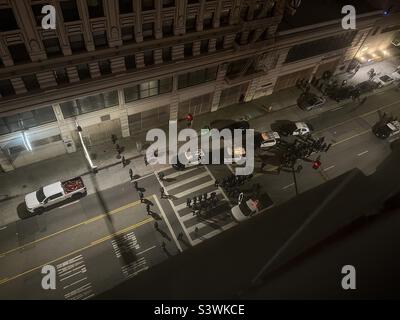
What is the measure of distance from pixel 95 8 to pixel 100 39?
9.16 ft

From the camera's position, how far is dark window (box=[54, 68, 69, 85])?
27.6m

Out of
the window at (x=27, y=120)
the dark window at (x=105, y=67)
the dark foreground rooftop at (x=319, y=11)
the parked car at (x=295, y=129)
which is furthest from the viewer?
the parked car at (x=295, y=129)

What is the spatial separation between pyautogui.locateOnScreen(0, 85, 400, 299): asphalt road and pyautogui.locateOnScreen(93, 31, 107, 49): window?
14269 mm

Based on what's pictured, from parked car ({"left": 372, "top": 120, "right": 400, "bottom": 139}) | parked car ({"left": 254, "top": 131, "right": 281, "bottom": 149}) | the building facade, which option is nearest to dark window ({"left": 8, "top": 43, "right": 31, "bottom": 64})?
the building facade

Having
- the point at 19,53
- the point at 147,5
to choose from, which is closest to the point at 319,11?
the point at 147,5

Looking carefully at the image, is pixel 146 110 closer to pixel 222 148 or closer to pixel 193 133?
pixel 193 133

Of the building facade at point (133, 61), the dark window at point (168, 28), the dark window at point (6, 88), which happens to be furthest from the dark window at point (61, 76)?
the dark window at point (168, 28)

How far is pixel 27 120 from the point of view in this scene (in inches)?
1164

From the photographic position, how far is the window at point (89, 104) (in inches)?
1206

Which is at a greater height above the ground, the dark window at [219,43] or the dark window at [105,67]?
the dark window at [105,67]

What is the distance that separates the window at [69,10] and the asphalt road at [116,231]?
16732mm

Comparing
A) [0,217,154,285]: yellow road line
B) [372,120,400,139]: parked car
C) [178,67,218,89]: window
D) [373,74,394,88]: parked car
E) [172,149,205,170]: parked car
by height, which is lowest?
[372,120,400,139]: parked car

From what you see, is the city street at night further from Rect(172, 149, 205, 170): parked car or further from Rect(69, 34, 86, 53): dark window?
Rect(172, 149, 205, 170): parked car

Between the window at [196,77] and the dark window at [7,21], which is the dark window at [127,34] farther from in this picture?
the dark window at [7,21]
